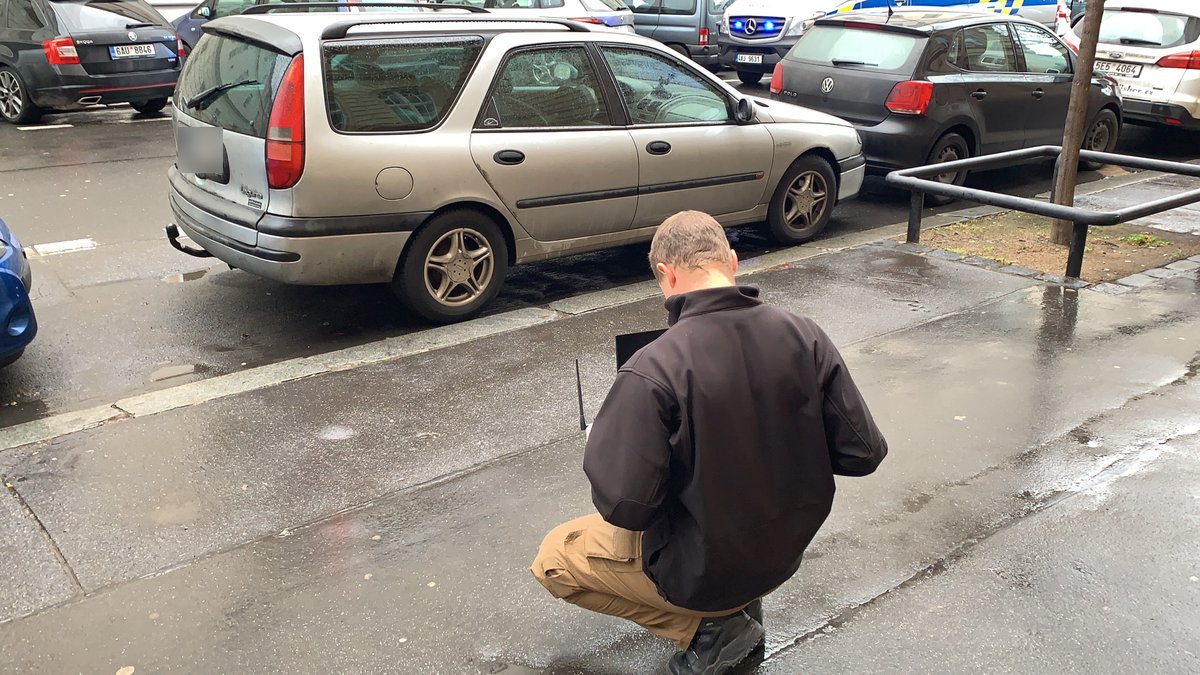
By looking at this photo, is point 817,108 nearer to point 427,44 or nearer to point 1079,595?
point 427,44

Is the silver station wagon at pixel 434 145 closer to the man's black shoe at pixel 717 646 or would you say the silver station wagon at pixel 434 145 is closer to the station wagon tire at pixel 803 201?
the station wagon tire at pixel 803 201

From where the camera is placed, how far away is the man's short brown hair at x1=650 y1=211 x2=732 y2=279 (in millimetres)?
2609

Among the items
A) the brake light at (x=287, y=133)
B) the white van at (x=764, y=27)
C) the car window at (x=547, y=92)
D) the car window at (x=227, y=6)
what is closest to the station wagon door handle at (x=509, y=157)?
the car window at (x=547, y=92)

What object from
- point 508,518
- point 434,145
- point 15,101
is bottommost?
point 508,518

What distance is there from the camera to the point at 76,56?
1227 cm

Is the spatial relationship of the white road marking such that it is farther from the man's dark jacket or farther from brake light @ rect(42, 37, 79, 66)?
the man's dark jacket

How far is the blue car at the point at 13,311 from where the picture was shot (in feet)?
16.8

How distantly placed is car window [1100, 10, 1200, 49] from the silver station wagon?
22.9 ft

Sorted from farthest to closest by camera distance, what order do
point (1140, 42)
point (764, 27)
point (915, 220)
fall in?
point (764, 27) < point (1140, 42) < point (915, 220)

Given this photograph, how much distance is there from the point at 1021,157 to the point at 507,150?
4.33 m

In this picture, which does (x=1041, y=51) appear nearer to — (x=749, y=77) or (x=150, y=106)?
(x=749, y=77)

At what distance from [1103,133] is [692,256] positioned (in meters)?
9.99

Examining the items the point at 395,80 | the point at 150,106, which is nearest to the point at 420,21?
the point at 395,80

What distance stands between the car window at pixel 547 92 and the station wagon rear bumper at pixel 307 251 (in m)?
0.89
